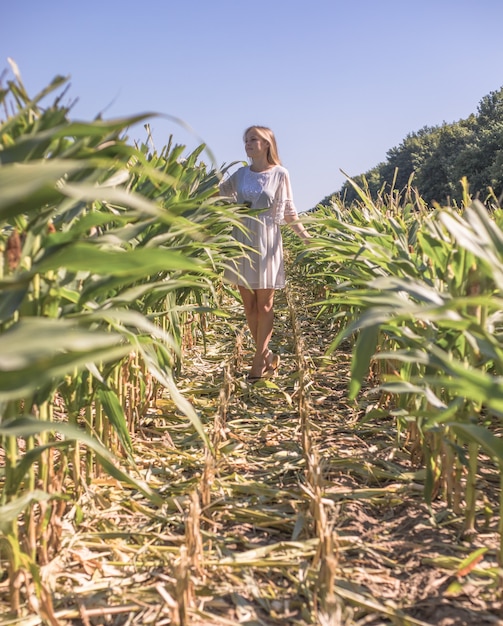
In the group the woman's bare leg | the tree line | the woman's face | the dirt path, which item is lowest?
the dirt path

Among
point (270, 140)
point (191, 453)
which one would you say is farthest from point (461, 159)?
point (191, 453)

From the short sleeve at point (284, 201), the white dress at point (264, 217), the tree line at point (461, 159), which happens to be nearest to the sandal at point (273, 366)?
the white dress at point (264, 217)

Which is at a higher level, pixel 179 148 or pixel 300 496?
pixel 179 148

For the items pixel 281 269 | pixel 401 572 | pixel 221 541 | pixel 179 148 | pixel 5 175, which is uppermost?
pixel 179 148

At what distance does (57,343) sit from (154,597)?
3.04 feet

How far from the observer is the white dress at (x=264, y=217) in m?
3.64

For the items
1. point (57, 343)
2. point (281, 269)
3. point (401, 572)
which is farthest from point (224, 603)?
point (281, 269)

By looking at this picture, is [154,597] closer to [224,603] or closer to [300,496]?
[224,603]

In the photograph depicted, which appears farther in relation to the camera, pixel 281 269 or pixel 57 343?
pixel 281 269

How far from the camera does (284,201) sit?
3.70 meters

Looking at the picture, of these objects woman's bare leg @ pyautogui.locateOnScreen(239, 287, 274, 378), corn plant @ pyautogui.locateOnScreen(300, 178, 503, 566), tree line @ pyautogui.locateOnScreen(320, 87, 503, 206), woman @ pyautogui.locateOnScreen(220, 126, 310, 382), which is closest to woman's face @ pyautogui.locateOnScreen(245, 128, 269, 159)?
woman @ pyautogui.locateOnScreen(220, 126, 310, 382)

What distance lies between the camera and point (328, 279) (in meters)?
5.23

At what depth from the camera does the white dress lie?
3.64 m

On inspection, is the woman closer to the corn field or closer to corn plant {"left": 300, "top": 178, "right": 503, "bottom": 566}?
the corn field
